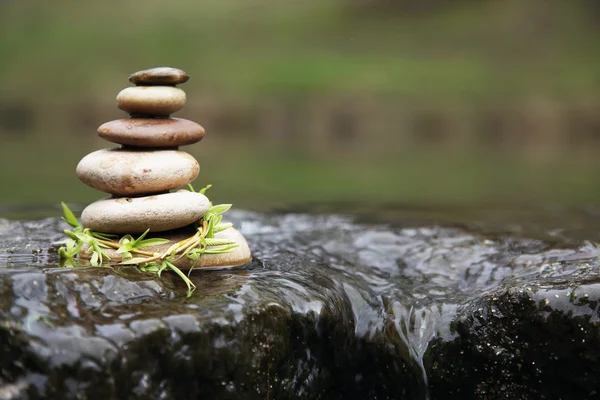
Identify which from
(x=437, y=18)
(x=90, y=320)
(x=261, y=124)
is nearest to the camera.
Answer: (x=90, y=320)

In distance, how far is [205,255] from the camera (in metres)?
4.88

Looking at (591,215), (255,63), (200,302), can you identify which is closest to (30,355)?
(200,302)

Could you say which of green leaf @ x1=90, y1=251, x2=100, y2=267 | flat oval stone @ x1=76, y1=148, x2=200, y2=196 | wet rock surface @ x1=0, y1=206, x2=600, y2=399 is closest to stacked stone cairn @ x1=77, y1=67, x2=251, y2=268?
flat oval stone @ x1=76, y1=148, x2=200, y2=196

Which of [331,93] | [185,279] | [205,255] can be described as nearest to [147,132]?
[205,255]

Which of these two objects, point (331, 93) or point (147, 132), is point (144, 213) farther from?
point (331, 93)

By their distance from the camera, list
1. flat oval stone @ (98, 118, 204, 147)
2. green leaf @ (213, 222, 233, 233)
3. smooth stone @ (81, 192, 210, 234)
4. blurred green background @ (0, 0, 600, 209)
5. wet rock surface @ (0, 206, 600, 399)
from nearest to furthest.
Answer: wet rock surface @ (0, 206, 600, 399) → smooth stone @ (81, 192, 210, 234) → flat oval stone @ (98, 118, 204, 147) → green leaf @ (213, 222, 233, 233) → blurred green background @ (0, 0, 600, 209)

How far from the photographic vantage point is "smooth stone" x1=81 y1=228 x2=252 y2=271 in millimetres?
4668

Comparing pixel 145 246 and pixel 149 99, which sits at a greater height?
pixel 149 99

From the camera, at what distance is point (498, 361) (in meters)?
4.43

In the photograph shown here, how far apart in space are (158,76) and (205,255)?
4.46 feet

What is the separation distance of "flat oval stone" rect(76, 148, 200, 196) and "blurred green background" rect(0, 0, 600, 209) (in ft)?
19.2

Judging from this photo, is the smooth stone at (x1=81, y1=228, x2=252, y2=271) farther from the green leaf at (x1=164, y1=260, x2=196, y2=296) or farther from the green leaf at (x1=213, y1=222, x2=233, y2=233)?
the green leaf at (x1=164, y1=260, x2=196, y2=296)

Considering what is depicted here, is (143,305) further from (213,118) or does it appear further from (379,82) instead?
(379,82)

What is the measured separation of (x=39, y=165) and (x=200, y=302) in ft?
60.8
